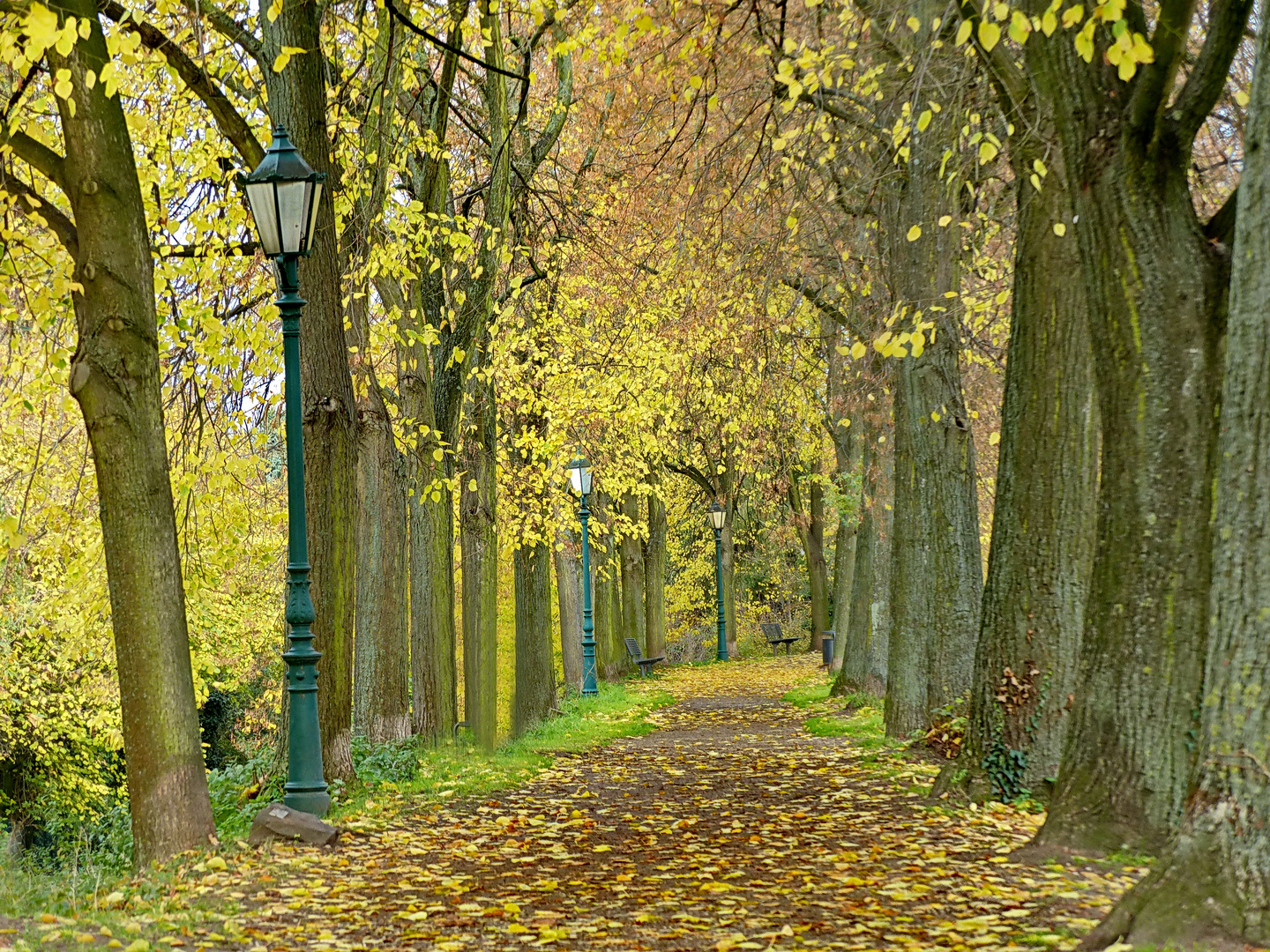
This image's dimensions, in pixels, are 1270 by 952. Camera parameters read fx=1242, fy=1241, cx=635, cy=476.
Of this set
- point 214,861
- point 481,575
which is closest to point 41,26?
point 214,861

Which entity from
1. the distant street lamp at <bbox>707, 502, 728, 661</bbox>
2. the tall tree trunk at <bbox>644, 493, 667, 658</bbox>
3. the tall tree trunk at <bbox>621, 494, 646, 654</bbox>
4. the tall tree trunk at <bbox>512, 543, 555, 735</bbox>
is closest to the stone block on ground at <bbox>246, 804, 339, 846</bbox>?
the tall tree trunk at <bbox>512, 543, 555, 735</bbox>

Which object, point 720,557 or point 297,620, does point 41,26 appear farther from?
point 720,557

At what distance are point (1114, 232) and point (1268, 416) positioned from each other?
238 centimetres

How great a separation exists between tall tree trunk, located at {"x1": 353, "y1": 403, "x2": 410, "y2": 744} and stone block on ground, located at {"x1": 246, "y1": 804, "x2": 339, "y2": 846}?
4.18 metres

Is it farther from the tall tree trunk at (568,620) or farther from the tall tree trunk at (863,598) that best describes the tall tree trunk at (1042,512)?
the tall tree trunk at (568,620)

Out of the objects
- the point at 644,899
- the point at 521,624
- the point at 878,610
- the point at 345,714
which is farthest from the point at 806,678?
the point at 644,899

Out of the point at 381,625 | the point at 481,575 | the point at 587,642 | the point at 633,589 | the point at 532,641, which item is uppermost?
the point at 481,575

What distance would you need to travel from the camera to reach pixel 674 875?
23.5 feet

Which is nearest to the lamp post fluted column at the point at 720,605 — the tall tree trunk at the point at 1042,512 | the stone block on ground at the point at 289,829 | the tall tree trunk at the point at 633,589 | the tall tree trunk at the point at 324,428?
the tall tree trunk at the point at 633,589

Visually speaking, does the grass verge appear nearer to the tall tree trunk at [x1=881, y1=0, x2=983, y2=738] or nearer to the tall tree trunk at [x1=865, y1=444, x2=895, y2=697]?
the tall tree trunk at [x1=865, y1=444, x2=895, y2=697]

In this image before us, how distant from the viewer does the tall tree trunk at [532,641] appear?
51.6 ft

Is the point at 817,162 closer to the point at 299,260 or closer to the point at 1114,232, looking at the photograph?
the point at 299,260

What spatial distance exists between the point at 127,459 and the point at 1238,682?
19.8ft

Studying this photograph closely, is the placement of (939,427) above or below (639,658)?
above
